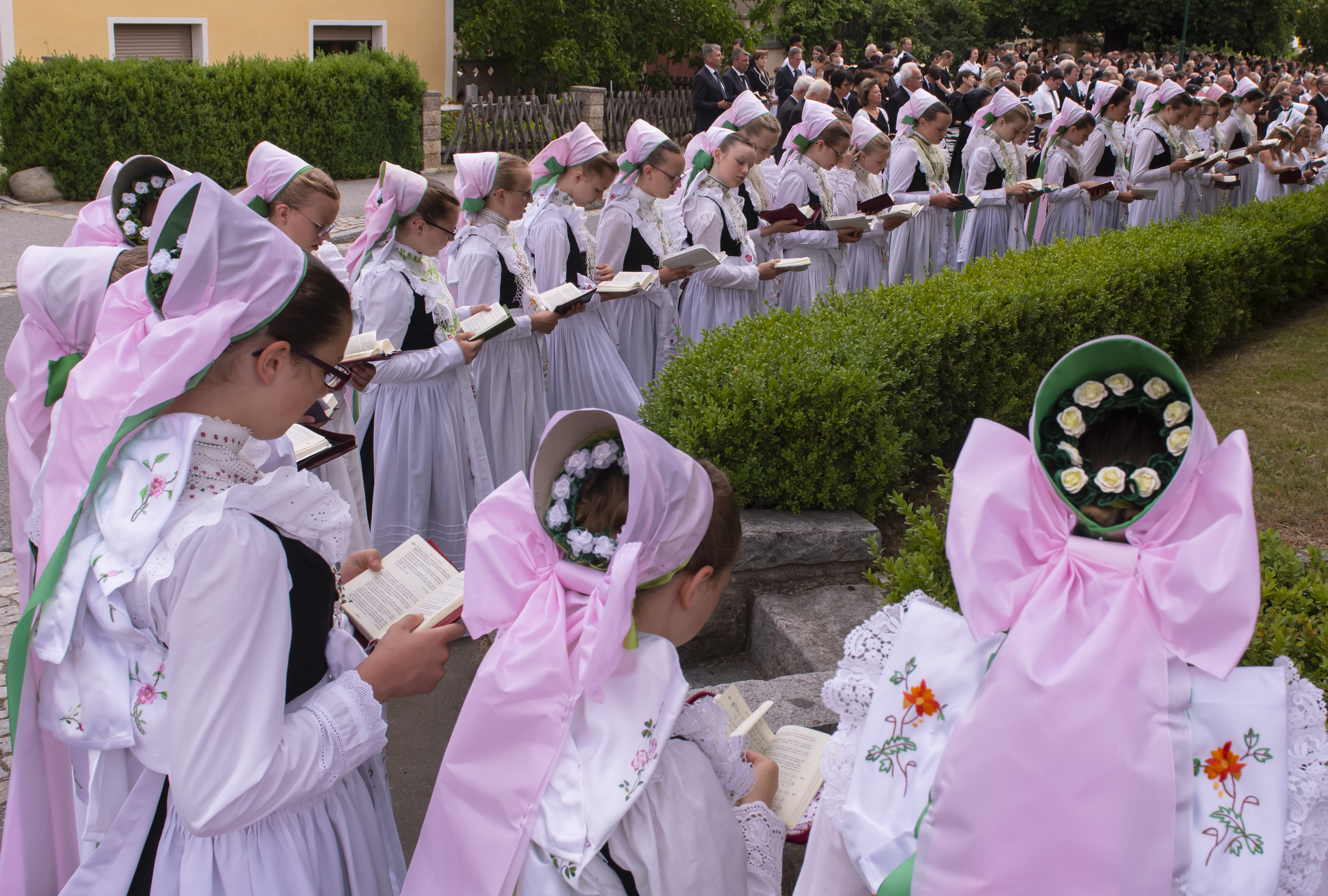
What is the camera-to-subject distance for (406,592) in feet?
7.73

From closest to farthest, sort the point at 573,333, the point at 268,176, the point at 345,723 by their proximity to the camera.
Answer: the point at 345,723
the point at 268,176
the point at 573,333

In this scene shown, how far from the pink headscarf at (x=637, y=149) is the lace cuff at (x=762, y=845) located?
4.73 metres

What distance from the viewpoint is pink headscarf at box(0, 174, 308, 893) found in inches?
72.1

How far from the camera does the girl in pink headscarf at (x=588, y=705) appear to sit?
1719 mm

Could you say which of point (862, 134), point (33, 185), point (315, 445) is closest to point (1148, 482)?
point (315, 445)

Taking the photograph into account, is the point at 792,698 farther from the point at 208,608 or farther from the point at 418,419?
the point at 418,419

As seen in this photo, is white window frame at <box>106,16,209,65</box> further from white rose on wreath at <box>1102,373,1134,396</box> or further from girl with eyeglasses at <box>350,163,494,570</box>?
white rose on wreath at <box>1102,373,1134,396</box>

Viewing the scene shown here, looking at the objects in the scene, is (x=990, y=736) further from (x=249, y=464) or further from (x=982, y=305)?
(x=982, y=305)

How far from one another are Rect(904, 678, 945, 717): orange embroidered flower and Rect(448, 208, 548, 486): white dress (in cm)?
374

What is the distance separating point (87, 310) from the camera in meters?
3.35

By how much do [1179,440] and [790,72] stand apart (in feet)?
60.0

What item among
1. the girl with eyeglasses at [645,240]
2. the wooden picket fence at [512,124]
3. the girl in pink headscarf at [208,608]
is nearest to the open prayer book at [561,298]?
the girl with eyeglasses at [645,240]

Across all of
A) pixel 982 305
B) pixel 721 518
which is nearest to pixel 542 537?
pixel 721 518

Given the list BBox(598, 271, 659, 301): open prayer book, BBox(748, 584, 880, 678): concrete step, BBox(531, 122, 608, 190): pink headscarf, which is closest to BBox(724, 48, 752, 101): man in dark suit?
BBox(531, 122, 608, 190): pink headscarf
